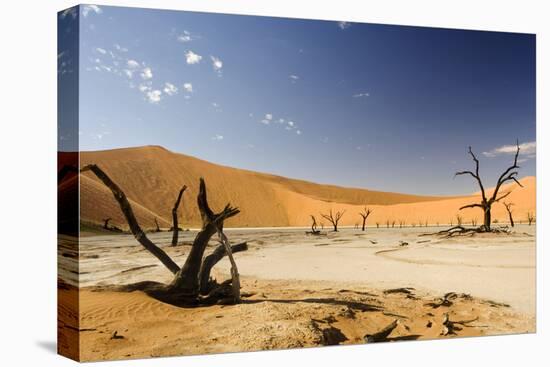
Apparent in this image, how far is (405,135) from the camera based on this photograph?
9.96 metres

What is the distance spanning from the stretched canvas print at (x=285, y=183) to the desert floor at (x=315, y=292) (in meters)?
0.02

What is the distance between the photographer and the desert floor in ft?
26.0

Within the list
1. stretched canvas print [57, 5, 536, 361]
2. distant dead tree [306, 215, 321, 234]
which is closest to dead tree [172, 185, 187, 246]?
stretched canvas print [57, 5, 536, 361]

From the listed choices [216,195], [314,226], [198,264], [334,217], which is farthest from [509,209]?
[198,264]

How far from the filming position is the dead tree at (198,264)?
327 inches

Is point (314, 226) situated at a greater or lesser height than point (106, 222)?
lesser

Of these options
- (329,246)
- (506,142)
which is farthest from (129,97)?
(506,142)

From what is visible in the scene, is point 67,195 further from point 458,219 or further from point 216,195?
point 458,219

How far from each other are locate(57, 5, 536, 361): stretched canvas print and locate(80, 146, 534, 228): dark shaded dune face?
0.02m

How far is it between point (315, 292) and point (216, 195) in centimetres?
172

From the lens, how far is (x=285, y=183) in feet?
30.3

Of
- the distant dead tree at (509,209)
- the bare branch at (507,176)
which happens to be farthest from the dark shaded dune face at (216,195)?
the distant dead tree at (509,209)

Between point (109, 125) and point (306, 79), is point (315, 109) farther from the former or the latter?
point (109, 125)

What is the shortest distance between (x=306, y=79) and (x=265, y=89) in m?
0.60
